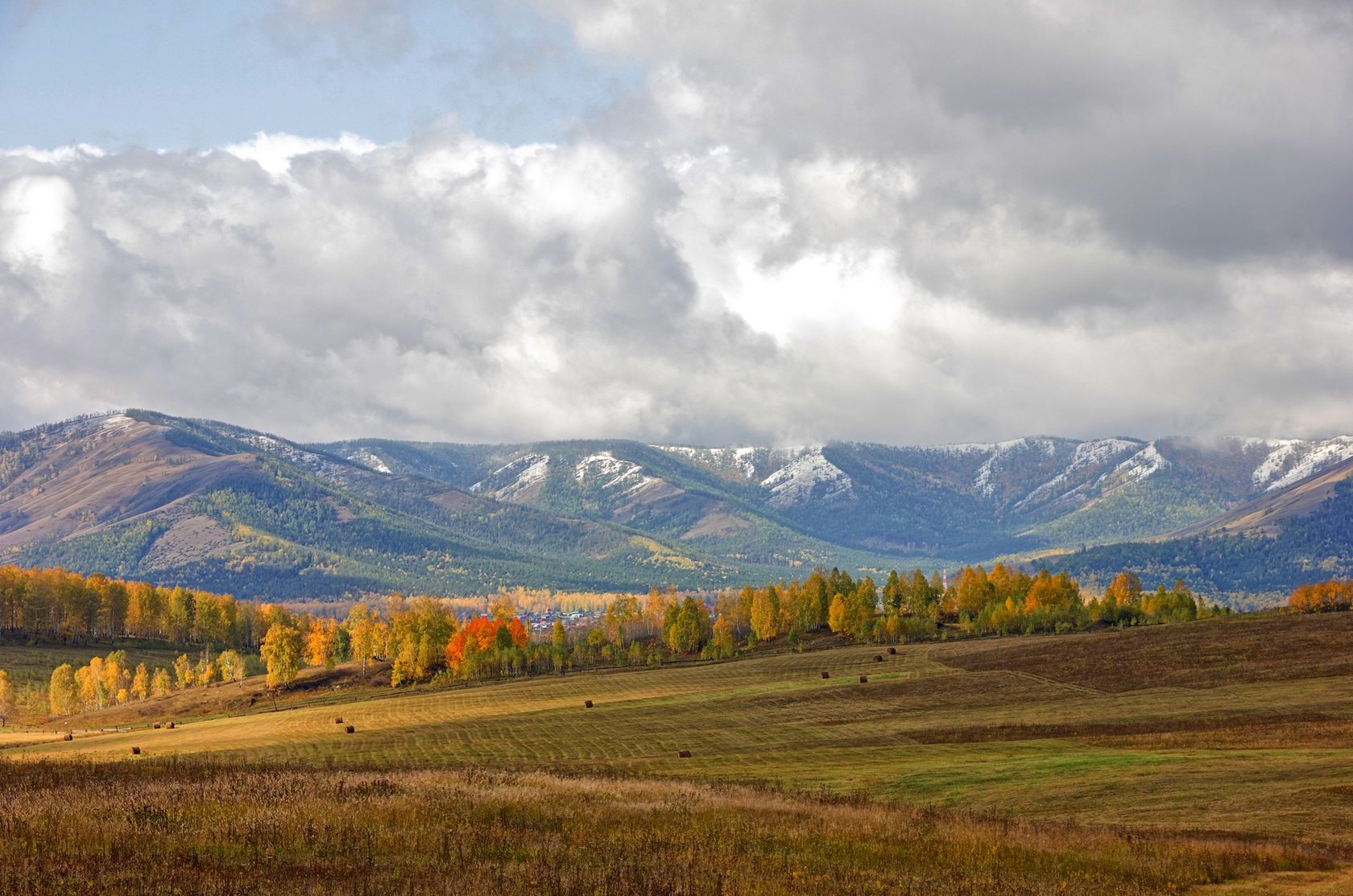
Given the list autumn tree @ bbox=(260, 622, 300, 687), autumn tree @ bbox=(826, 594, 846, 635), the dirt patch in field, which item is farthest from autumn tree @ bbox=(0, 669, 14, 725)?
the dirt patch in field

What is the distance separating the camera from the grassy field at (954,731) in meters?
43.7

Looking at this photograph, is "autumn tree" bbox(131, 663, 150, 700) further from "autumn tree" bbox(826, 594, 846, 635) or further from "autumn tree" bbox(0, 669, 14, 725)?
"autumn tree" bbox(826, 594, 846, 635)

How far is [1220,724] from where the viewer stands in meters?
70.2

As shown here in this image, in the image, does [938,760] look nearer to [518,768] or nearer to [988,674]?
[518,768]

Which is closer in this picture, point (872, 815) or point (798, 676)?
point (872, 815)

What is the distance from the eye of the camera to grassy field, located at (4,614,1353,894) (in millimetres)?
43719

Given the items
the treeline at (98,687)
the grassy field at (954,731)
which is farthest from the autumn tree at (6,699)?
the grassy field at (954,731)

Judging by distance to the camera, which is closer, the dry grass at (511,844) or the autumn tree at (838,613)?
the dry grass at (511,844)

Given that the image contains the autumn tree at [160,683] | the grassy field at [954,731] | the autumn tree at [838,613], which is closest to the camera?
the grassy field at [954,731]

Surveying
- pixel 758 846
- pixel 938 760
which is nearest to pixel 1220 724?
pixel 938 760

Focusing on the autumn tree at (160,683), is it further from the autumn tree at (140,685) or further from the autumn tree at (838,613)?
the autumn tree at (838,613)

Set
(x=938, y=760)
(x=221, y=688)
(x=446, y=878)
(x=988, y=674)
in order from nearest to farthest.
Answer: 1. (x=446, y=878)
2. (x=938, y=760)
3. (x=988, y=674)
4. (x=221, y=688)

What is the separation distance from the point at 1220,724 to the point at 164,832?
68471 mm

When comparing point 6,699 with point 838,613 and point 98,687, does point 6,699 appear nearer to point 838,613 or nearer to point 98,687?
point 98,687
